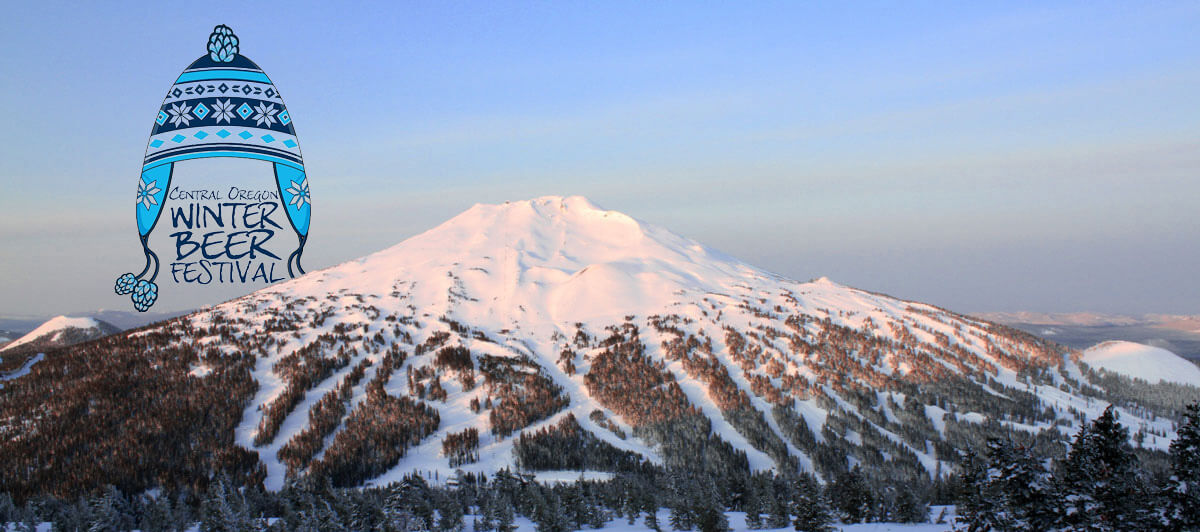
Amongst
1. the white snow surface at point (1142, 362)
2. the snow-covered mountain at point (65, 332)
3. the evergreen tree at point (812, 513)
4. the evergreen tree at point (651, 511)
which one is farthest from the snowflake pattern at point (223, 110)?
the snow-covered mountain at point (65, 332)

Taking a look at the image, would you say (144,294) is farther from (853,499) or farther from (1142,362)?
(1142,362)

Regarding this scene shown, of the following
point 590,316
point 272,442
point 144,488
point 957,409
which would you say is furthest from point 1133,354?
point 144,488

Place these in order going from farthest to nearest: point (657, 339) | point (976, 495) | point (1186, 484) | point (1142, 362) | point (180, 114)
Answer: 1. point (1142, 362)
2. point (657, 339)
3. point (180, 114)
4. point (976, 495)
5. point (1186, 484)

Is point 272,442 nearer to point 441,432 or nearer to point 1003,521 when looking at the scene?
point 441,432

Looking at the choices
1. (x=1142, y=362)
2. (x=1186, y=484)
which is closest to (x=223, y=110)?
(x=1186, y=484)

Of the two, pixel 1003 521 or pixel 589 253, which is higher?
pixel 589 253
